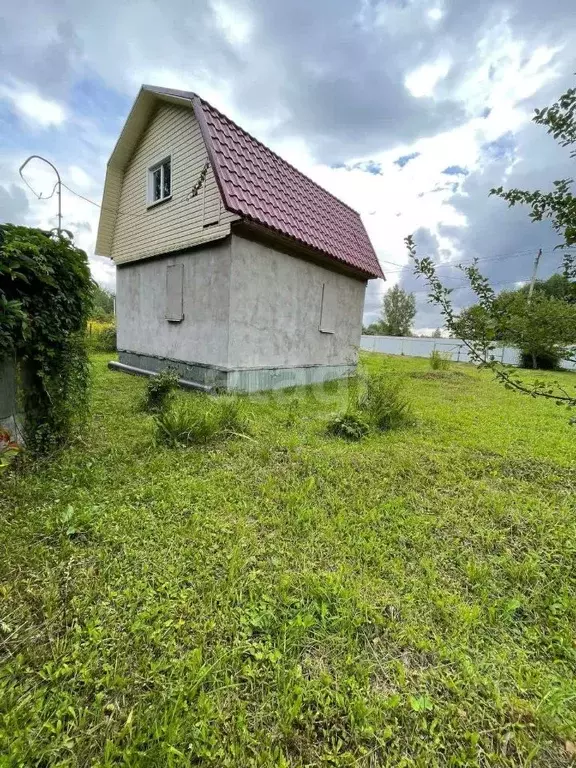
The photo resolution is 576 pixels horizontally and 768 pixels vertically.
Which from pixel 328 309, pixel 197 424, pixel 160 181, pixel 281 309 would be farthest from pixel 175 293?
pixel 197 424

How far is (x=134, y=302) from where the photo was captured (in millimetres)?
8836

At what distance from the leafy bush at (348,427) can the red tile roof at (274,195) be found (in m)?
3.87

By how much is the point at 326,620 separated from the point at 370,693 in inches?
14.4

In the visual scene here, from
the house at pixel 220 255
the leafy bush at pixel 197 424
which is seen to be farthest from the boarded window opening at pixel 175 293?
the leafy bush at pixel 197 424

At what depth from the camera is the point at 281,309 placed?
7289 mm

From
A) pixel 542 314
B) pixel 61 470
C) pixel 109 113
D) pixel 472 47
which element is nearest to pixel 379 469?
pixel 542 314

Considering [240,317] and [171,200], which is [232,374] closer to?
[240,317]

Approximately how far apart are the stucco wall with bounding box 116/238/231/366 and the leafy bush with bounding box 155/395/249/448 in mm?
2199

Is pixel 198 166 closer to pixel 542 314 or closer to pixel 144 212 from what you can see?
pixel 144 212

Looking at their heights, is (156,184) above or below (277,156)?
below

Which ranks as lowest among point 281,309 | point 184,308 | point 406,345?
point 406,345

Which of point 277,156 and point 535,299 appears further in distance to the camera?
point 277,156

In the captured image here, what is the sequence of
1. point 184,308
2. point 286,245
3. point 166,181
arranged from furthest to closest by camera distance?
point 166,181, point 184,308, point 286,245

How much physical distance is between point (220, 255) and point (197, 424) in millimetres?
3901
